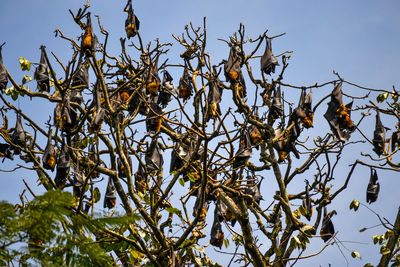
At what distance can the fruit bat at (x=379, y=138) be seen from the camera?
1173cm

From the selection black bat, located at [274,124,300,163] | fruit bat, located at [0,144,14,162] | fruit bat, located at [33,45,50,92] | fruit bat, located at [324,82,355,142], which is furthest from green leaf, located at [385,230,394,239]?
fruit bat, located at [0,144,14,162]

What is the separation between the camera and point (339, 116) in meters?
11.7

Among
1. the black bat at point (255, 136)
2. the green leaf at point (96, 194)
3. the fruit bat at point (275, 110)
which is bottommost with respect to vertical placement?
the green leaf at point (96, 194)

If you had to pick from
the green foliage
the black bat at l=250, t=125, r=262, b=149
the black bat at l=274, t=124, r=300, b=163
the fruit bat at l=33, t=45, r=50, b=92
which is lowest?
the green foliage

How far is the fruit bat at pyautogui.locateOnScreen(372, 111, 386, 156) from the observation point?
38.5 ft

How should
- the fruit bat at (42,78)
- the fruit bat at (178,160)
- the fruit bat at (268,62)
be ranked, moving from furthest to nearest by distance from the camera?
the fruit bat at (268,62), the fruit bat at (178,160), the fruit bat at (42,78)

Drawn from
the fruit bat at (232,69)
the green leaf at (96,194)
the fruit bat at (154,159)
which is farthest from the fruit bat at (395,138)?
the green leaf at (96,194)

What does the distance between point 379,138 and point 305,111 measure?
2.58 metres

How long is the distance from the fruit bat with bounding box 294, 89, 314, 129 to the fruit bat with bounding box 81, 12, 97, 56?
475 cm

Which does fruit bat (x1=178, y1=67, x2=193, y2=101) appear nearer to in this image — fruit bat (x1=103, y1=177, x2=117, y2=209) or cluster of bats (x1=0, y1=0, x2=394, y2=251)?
cluster of bats (x1=0, y1=0, x2=394, y2=251)

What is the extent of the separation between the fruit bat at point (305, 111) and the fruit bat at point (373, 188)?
2910 mm

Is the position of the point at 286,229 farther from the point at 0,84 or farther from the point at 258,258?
the point at 0,84

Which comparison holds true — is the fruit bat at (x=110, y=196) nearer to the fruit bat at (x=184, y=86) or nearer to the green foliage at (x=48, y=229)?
the fruit bat at (x=184, y=86)

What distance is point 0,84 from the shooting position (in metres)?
10.8
